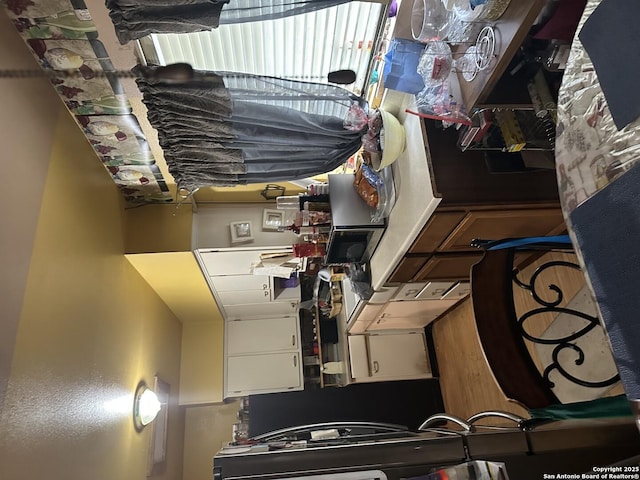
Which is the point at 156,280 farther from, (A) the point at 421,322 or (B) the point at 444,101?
(B) the point at 444,101

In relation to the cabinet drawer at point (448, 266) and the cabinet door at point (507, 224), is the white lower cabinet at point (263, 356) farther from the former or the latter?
the cabinet door at point (507, 224)

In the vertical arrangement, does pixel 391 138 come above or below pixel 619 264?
above

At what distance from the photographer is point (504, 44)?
1.00m

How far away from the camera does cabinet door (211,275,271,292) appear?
10.9 feet

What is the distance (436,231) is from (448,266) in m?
0.50

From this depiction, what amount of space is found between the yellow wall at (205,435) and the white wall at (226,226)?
85.2 inches

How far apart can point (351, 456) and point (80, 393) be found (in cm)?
174

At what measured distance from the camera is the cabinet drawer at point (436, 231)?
1.57 m

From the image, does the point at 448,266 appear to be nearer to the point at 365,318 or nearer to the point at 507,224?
the point at 507,224

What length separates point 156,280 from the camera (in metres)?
3.18

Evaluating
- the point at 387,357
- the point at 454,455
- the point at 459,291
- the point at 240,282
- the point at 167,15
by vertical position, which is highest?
the point at 167,15

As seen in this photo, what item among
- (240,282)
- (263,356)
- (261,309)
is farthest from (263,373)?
(240,282)

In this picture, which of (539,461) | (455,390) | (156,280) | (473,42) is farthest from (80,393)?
(455,390)

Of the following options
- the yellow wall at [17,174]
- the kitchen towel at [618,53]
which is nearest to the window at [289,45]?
the yellow wall at [17,174]
